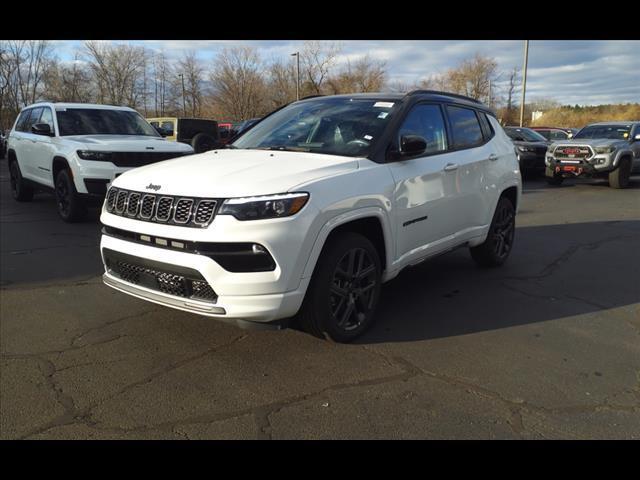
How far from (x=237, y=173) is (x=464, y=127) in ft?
8.94

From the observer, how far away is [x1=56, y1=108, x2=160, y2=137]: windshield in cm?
852

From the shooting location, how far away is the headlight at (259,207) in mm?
3023

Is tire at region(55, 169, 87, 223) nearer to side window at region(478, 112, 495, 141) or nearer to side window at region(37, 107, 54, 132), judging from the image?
side window at region(37, 107, 54, 132)

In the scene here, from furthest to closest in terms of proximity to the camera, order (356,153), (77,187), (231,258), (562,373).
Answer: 1. (77,187)
2. (356,153)
3. (562,373)
4. (231,258)

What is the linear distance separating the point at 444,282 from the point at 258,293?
2.75 meters

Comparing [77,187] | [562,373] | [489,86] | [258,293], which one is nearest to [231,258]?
[258,293]

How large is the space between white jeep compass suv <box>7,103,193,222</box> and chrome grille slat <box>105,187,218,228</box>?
4.20 m

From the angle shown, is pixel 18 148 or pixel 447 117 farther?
pixel 18 148

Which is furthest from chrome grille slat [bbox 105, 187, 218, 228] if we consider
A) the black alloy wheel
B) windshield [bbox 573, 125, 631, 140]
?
windshield [bbox 573, 125, 631, 140]

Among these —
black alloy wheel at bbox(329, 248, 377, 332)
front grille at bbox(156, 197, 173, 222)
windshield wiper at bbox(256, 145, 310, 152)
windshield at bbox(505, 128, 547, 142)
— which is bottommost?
black alloy wheel at bbox(329, 248, 377, 332)

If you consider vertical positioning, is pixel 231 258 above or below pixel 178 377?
above

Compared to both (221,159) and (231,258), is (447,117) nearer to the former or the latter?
(221,159)

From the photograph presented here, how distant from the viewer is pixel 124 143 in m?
7.75

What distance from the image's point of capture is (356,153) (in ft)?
12.6
